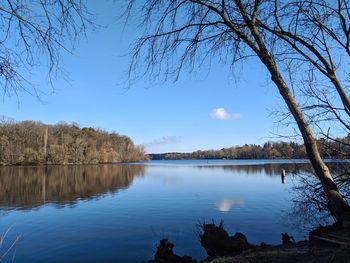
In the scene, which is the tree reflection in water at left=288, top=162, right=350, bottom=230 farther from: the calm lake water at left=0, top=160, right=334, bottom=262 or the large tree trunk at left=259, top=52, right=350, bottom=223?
the large tree trunk at left=259, top=52, right=350, bottom=223

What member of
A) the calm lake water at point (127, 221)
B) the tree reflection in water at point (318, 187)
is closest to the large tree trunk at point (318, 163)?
the tree reflection in water at point (318, 187)

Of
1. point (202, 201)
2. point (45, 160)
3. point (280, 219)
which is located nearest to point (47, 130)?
point (45, 160)

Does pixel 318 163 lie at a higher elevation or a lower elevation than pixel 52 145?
lower

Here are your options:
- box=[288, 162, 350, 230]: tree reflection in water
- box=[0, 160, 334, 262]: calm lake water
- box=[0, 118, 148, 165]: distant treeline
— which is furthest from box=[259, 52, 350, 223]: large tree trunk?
box=[0, 118, 148, 165]: distant treeline

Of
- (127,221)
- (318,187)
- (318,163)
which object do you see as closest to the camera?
(318,163)

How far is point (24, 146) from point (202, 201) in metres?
85.0

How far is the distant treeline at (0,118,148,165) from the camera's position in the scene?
9562 centimetres

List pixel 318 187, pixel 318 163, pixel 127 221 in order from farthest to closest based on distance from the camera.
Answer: pixel 127 221 < pixel 318 187 < pixel 318 163

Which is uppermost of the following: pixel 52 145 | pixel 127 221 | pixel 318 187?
pixel 52 145

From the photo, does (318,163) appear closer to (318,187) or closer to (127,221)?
(318,187)

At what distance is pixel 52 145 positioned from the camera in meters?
104

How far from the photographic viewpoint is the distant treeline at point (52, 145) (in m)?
95.6

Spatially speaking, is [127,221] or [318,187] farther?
[127,221]

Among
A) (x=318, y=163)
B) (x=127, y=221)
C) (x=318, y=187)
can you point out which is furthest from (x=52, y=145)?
(x=318, y=163)
